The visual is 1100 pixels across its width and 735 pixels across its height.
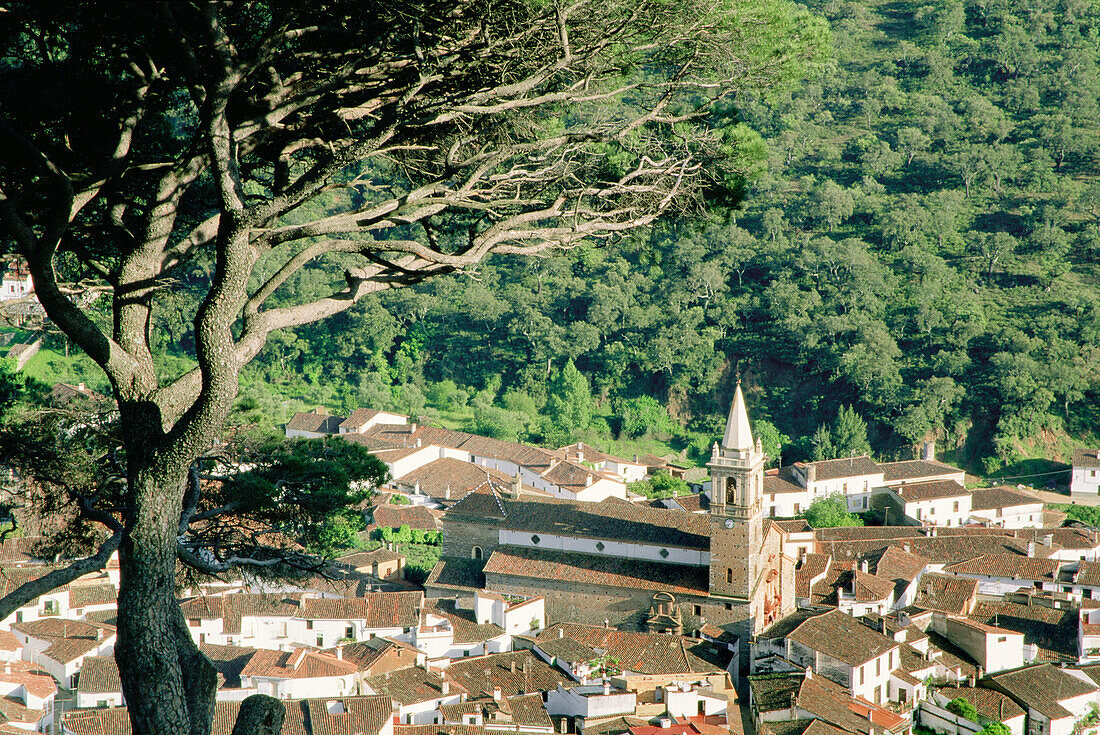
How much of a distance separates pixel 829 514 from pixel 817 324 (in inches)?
720

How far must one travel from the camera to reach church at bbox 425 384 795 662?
28.0 meters

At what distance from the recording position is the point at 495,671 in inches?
1023

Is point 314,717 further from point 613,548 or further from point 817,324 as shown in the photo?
point 817,324

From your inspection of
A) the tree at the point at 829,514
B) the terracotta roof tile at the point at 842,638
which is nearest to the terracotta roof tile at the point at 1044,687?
the terracotta roof tile at the point at 842,638

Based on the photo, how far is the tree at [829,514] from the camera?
4338 centimetres

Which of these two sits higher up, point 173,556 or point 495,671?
point 173,556

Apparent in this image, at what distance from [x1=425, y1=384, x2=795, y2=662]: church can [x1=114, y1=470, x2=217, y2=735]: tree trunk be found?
22190 millimetres

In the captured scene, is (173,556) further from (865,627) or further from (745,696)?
(865,627)

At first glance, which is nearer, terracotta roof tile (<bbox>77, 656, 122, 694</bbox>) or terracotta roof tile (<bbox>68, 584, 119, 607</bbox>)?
terracotta roof tile (<bbox>77, 656, 122, 694</bbox>)

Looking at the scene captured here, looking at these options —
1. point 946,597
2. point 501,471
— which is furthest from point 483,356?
point 946,597

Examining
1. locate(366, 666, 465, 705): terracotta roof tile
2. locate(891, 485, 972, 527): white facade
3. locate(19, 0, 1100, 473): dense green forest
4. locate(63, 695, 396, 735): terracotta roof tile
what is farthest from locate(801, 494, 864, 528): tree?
locate(63, 695, 396, 735): terracotta roof tile

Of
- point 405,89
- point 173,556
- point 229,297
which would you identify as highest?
point 405,89

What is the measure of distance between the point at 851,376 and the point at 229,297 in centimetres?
5475

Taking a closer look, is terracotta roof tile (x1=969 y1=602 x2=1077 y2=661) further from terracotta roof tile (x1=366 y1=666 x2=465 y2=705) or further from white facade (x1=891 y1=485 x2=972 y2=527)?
terracotta roof tile (x1=366 y1=666 x2=465 y2=705)
